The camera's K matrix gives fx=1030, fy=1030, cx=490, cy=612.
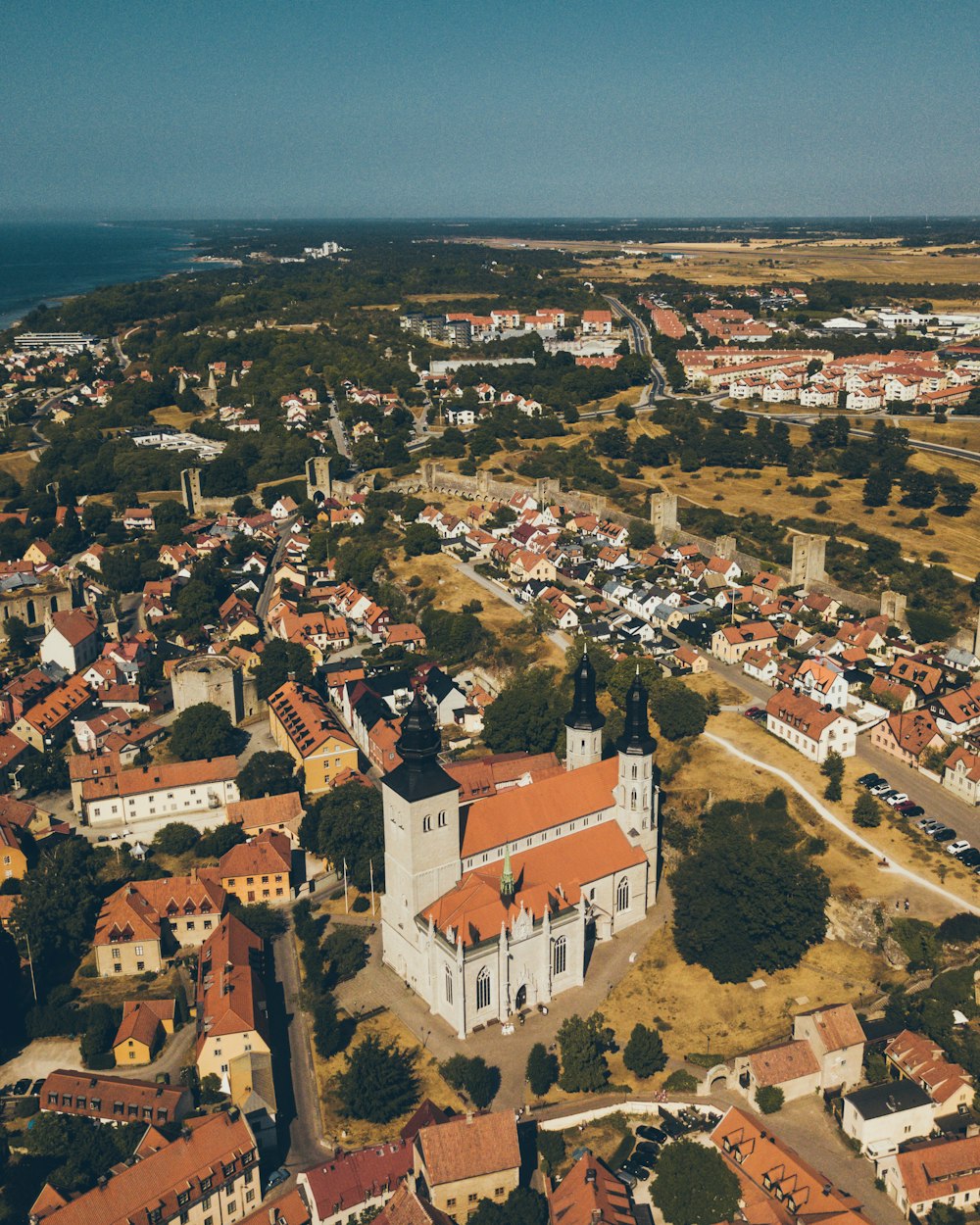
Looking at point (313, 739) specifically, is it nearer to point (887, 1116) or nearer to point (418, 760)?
point (418, 760)

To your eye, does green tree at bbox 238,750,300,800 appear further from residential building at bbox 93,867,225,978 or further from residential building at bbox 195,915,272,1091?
residential building at bbox 195,915,272,1091

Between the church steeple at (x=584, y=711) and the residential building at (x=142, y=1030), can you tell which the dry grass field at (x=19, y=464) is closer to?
the residential building at (x=142, y=1030)

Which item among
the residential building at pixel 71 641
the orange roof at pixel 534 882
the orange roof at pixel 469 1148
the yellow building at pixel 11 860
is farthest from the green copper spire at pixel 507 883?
the residential building at pixel 71 641

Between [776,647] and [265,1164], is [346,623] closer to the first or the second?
[776,647]

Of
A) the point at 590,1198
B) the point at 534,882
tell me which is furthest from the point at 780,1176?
the point at 534,882

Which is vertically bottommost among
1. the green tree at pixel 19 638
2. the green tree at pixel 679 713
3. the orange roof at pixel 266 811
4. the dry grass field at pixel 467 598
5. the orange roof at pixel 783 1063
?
the green tree at pixel 19 638

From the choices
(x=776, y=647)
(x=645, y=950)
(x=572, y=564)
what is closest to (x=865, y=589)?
(x=776, y=647)
